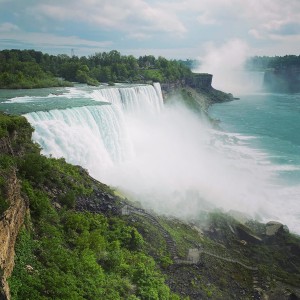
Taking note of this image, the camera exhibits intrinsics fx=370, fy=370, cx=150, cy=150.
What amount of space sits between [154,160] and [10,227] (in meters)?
21.1

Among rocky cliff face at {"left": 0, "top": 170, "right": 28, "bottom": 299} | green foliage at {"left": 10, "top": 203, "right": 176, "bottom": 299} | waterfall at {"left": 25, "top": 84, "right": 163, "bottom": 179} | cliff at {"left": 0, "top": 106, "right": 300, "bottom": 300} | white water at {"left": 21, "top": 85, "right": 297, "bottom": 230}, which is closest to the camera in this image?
rocky cliff face at {"left": 0, "top": 170, "right": 28, "bottom": 299}

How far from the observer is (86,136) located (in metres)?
22.1

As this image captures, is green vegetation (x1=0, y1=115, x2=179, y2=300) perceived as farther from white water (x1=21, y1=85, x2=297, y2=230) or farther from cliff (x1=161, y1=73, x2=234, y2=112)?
cliff (x1=161, y1=73, x2=234, y2=112)

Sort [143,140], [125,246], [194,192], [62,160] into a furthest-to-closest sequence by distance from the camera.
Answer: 1. [143,140]
2. [194,192]
3. [62,160]
4. [125,246]

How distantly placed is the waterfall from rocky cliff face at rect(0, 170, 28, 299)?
973 cm

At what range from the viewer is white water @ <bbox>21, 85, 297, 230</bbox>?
2080 centimetres

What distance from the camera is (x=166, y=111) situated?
52562mm

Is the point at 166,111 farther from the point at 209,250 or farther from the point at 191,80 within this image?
the point at 209,250

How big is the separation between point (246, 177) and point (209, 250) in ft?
49.9

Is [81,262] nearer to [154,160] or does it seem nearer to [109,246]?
[109,246]

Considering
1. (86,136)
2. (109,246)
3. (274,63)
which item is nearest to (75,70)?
(86,136)

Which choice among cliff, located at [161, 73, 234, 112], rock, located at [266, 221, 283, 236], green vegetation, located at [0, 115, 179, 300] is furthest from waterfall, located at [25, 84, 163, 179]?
cliff, located at [161, 73, 234, 112]

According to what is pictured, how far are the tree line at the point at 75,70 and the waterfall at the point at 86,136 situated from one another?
12.0 meters

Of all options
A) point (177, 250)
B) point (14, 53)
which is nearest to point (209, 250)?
point (177, 250)
